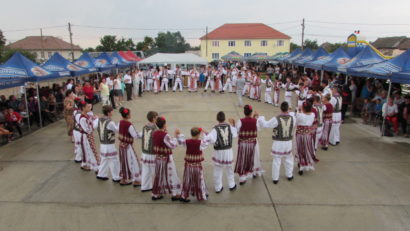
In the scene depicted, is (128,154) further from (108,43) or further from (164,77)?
(108,43)

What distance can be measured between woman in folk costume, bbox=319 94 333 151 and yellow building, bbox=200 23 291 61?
4461 centimetres

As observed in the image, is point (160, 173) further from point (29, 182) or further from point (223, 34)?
point (223, 34)

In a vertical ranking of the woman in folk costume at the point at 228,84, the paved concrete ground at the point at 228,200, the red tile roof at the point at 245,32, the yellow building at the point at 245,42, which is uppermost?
the red tile roof at the point at 245,32

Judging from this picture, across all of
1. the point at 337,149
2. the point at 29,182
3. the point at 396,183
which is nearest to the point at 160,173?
the point at 29,182

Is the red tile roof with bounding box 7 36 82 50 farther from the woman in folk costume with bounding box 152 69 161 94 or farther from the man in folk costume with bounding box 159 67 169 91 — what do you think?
the woman in folk costume with bounding box 152 69 161 94

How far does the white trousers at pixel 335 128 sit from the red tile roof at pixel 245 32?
4538 cm

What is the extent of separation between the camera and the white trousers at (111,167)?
559 cm

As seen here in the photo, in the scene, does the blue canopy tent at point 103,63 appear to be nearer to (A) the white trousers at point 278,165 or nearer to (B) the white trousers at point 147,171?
(B) the white trousers at point 147,171

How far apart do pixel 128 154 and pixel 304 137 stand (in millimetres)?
3473

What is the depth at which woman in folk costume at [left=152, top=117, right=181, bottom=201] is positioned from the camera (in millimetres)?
4562

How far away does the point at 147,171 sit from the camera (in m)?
5.12

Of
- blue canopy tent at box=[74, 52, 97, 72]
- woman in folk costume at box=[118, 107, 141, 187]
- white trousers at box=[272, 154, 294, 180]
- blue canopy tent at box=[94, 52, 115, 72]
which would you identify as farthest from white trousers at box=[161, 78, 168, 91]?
white trousers at box=[272, 154, 294, 180]

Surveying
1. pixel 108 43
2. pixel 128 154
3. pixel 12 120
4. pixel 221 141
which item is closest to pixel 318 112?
pixel 221 141

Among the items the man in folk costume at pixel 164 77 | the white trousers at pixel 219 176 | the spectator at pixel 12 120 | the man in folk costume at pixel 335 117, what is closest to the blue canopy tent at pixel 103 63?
the man in folk costume at pixel 164 77
